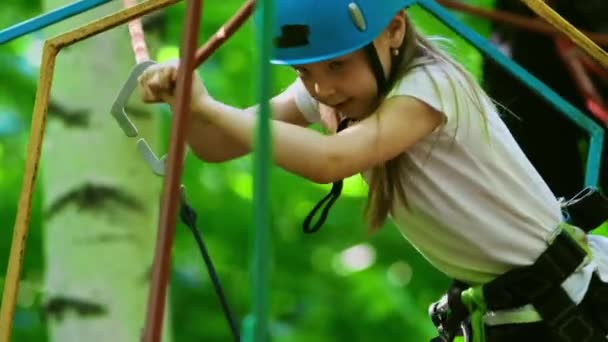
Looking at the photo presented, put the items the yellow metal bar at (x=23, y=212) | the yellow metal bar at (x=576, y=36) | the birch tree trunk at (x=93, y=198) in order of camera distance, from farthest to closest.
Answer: the birch tree trunk at (x=93, y=198) → the yellow metal bar at (x=576, y=36) → the yellow metal bar at (x=23, y=212)

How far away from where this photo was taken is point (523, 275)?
1.78 metres

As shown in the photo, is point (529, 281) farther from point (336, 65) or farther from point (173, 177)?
point (173, 177)

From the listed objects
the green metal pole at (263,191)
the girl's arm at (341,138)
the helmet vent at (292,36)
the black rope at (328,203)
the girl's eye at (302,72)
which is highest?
the green metal pole at (263,191)

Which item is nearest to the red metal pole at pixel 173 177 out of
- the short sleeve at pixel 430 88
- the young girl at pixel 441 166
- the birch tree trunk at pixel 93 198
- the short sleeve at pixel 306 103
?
the young girl at pixel 441 166

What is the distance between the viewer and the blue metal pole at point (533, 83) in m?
1.82

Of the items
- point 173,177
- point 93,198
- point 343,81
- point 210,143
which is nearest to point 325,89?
point 343,81

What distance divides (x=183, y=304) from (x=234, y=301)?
0.52 feet

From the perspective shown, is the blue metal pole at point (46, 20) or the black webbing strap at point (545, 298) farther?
the black webbing strap at point (545, 298)

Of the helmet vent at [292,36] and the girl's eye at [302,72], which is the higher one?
the helmet vent at [292,36]

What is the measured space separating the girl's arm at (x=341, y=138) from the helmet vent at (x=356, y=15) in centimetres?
9

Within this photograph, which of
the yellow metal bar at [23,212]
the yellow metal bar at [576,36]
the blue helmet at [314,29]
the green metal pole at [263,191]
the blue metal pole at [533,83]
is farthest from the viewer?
the blue metal pole at [533,83]

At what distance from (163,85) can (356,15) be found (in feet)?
0.87

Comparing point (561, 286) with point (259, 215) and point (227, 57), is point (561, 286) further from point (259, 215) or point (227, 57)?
point (227, 57)

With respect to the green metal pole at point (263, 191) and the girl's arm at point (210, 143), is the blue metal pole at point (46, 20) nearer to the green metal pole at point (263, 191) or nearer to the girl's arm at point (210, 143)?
the girl's arm at point (210, 143)
